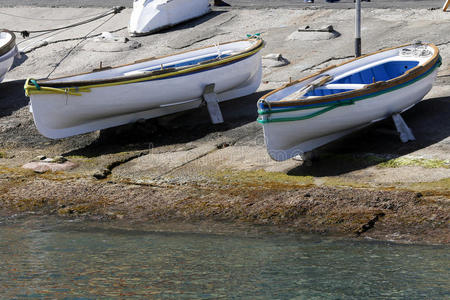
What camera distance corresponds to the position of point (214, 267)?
29.9 feet

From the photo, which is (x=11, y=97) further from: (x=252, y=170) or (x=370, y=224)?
(x=370, y=224)

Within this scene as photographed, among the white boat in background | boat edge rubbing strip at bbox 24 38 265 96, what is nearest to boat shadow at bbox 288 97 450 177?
boat edge rubbing strip at bbox 24 38 265 96

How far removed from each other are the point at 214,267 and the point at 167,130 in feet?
19.1

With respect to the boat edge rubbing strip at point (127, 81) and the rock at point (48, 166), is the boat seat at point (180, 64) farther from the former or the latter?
the rock at point (48, 166)

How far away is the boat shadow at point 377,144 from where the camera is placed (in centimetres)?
1161

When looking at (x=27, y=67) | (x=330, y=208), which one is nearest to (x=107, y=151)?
(x=330, y=208)

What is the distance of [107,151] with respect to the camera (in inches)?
541

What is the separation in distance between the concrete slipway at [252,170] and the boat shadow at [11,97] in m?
0.04

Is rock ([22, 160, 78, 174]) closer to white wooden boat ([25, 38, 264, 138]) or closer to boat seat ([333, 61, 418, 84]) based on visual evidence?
white wooden boat ([25, 38, 264, 138])

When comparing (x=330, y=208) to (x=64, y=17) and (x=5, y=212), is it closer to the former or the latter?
(x=5, y=212)

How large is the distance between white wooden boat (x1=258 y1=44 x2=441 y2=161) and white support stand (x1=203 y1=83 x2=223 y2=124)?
2.41 meters

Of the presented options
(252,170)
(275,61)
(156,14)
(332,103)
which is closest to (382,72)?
(332,103)

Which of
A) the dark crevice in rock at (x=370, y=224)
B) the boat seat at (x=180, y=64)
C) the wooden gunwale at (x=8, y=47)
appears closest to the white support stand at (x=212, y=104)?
the boat seat at (x=180, y=64)

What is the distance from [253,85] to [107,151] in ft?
12.4
